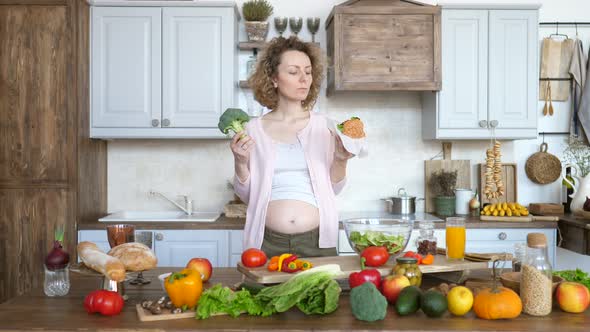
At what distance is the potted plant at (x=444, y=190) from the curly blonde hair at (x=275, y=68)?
176 cm

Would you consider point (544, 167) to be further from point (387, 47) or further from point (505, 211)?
point (387, 47)

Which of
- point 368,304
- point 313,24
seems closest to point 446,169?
point 313,24

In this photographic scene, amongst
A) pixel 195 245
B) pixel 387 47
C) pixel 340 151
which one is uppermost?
pixel 387 47

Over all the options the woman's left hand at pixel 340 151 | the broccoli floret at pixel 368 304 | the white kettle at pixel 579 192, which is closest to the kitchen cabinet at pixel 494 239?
the white kettle at pixel 579 192

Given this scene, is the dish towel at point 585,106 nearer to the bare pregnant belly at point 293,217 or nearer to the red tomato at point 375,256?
the bare pregnant belly at point 293,217

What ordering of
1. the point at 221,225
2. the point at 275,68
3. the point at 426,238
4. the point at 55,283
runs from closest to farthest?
the point at 55,283, the point at 426,238, the point at 275,68, the point at 221,225

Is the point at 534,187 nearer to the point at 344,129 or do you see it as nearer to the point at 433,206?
the point at 433,206

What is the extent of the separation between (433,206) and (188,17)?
86.4 inches

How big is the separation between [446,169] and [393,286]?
2.82 m

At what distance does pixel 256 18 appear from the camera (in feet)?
A: 13.4

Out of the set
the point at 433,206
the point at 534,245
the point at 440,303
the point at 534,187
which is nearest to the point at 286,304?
the point at 440,303

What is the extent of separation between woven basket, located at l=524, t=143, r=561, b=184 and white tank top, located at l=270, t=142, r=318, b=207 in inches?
97.4

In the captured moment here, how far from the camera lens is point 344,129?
2.11 metres

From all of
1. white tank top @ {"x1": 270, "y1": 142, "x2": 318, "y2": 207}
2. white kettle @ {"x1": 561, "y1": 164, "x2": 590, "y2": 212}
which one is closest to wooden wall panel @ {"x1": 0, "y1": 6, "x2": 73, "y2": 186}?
white tank top @ {"x1": 270, "y1": 142, "x2": 318, "y2": 207}
